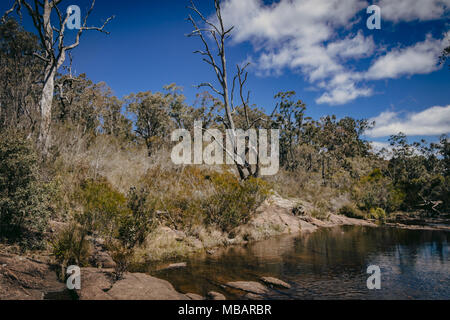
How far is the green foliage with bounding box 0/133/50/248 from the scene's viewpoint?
5320 millimetres

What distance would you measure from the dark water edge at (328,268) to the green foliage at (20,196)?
2861 mm

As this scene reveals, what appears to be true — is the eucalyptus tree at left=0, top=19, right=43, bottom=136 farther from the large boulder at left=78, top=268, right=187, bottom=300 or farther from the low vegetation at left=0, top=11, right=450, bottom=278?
the large boulder at left=78, top=268, right=187, bottom=300

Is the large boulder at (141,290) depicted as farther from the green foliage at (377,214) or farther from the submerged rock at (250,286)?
the green foliage at (377,214)

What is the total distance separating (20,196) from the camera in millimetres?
5363

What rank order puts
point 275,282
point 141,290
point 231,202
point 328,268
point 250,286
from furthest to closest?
point 231,202
point 328,268
point 275,282
point 250,286
point 141,290

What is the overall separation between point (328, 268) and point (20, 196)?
7.51m

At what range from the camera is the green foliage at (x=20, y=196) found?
5.32 metres

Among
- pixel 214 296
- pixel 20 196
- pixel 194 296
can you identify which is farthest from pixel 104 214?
pixel 214 296

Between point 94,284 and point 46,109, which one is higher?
point 46,109

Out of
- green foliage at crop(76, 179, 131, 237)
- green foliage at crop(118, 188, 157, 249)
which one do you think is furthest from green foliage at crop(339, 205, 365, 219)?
green foliage at crop(76, 179, 131, 237)

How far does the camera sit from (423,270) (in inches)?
247

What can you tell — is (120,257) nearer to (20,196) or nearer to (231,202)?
(20,196)

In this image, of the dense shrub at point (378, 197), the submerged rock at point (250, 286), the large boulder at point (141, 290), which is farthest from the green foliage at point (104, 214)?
the dense shrub at point (378, 197)

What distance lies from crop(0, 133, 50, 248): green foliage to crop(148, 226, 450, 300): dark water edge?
2861 millimetres
